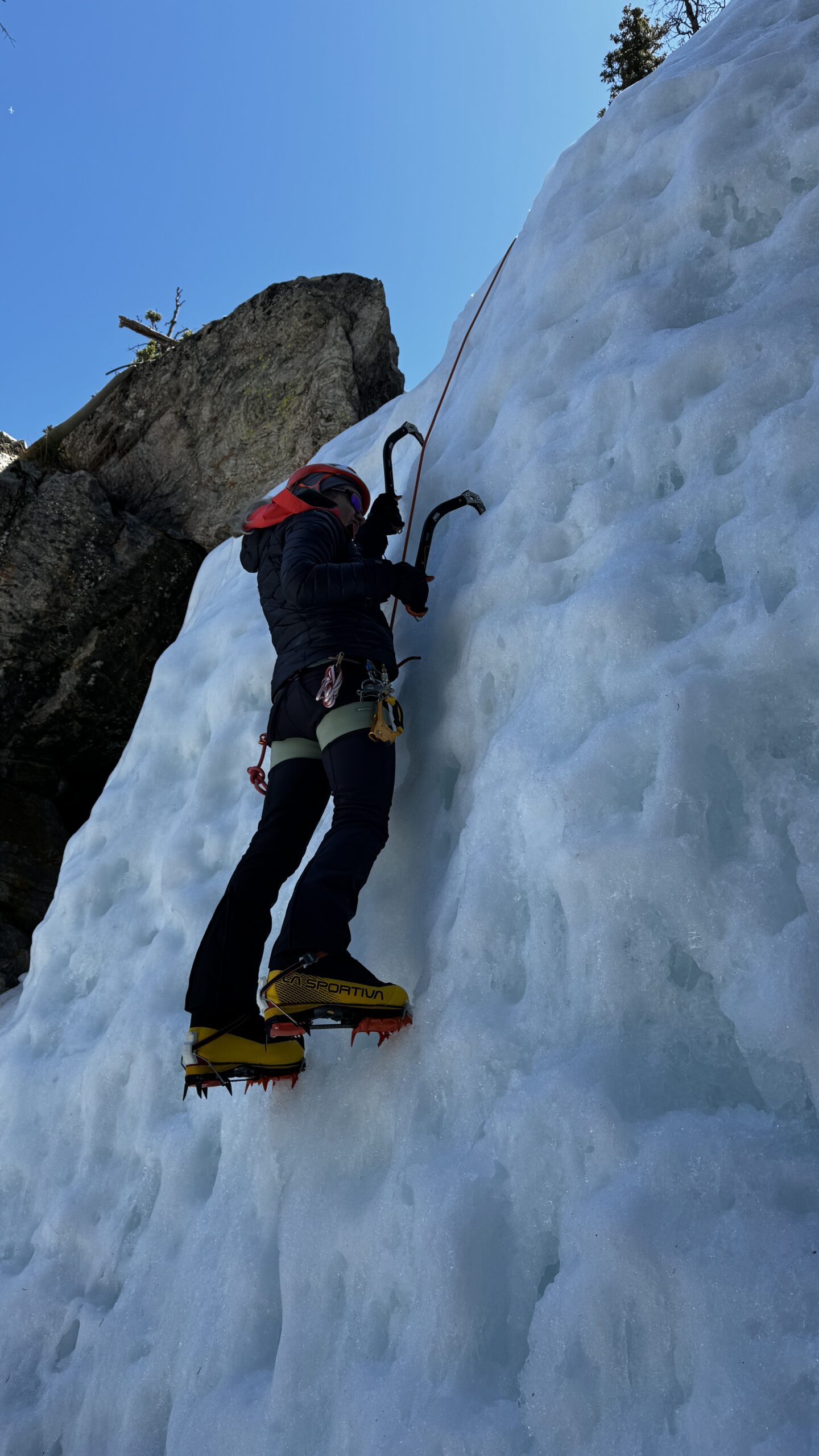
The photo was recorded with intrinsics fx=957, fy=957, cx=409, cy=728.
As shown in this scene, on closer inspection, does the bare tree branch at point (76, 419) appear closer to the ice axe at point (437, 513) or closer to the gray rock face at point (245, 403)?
the gray rock face at point (245, 403)

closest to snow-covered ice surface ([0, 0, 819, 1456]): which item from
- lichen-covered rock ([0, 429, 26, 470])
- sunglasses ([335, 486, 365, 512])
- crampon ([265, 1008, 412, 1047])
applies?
crampon ([265, 1008, 412, 1047])

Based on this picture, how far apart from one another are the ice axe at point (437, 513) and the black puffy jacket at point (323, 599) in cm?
40

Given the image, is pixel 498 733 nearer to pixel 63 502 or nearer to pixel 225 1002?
pixel 225 1002

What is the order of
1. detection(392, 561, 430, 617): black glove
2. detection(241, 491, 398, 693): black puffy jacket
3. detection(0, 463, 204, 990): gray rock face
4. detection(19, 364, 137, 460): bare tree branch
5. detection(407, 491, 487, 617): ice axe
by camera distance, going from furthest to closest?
detection(19, 364, 137, 460): bare tree branch < detection(0, 463, 204, 990): gray rock face < detection(407, 491, 487, 617): ice axe < detection(392, 561, 430, 617): black glove < detection(241, 491, 398, 693): black puffy jacket

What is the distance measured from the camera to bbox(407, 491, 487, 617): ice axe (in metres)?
4.17

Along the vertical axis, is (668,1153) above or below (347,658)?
below

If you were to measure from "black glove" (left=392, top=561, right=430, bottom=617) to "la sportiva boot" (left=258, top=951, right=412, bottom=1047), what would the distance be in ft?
5.32

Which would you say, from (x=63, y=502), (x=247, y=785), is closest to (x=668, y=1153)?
(x=247, y=785)

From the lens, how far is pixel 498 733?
3.25m

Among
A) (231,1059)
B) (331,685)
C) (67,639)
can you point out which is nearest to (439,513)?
(331,685)

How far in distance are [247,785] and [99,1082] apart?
148 cm

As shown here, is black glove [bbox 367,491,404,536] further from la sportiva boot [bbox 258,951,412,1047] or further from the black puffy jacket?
la sportiva boot [bbox 258,951,412,1047]

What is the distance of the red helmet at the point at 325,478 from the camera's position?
13.9 ft

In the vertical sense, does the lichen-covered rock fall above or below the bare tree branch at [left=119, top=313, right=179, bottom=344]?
below
